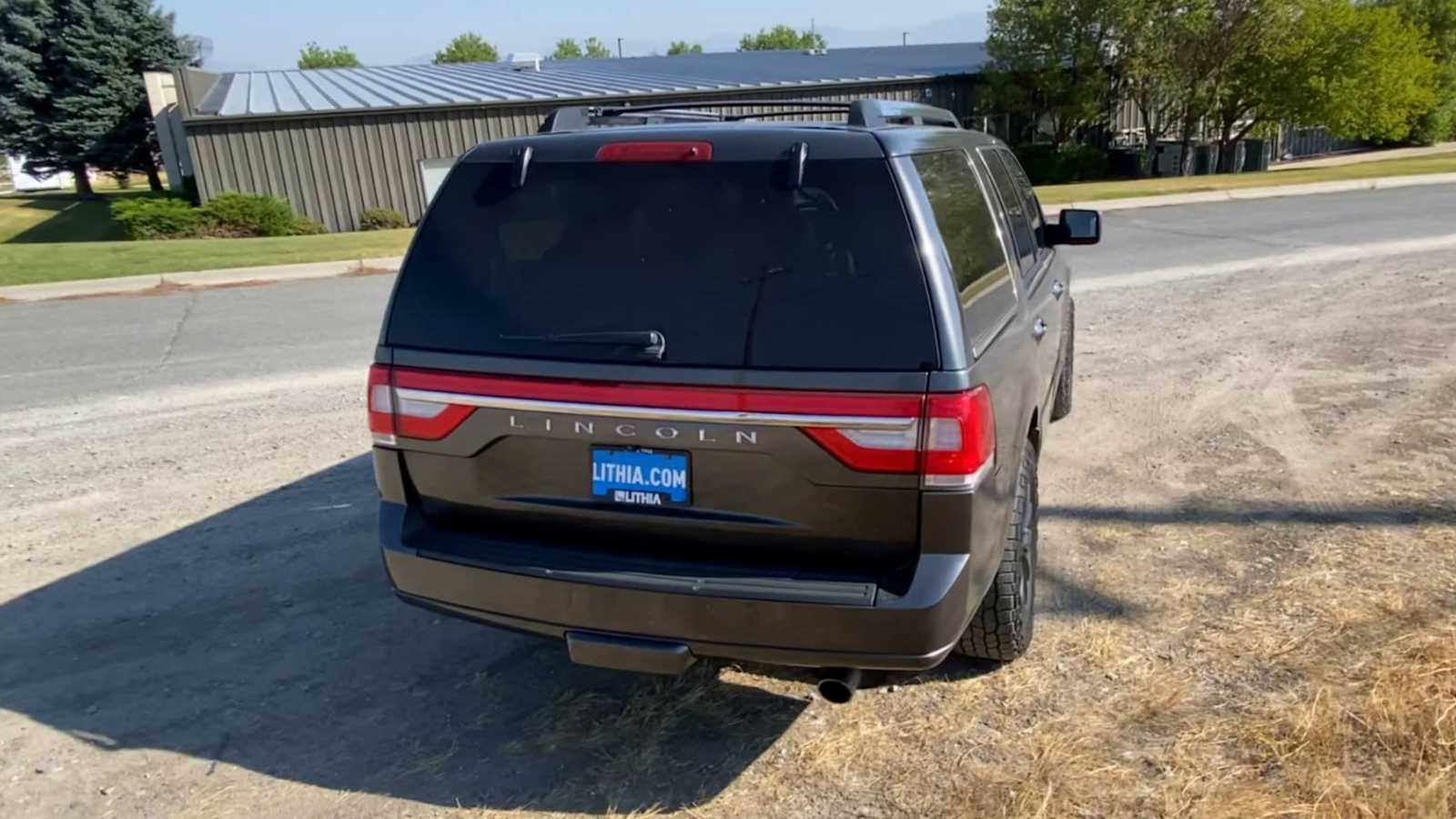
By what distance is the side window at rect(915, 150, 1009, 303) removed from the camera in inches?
119

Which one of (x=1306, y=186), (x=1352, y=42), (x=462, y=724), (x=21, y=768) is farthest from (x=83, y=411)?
(x=1352, y=42)

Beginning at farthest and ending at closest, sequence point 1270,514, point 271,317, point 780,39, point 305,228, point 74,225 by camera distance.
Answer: point 780,39
point 74,225
point 305,228
point 271,317
point 1270,514

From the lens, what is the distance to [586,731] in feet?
11.5

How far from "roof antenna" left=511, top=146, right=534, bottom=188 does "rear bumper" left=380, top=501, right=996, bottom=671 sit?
1.16 metres

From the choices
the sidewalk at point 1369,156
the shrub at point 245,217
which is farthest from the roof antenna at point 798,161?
the sidewalk at point 1369,156

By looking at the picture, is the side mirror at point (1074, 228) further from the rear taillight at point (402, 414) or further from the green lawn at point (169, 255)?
the green lawn at point (169, 255)

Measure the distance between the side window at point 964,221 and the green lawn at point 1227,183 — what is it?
738 inches

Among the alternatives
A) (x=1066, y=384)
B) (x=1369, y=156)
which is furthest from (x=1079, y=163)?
(x=1066, y=384)

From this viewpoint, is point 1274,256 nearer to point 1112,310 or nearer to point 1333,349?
point 1112,310

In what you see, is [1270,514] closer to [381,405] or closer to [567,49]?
[381,405]

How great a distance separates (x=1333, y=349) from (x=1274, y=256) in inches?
215

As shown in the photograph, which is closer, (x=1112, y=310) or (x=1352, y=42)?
(x=1112, y=310)

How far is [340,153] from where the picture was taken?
26672 mm

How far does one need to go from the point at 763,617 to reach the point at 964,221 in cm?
Result: 142
